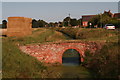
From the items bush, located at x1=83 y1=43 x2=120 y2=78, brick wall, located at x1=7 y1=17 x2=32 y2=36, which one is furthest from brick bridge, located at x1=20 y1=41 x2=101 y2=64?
brick wall, located at x1=7 y1=17 x2=32 y2=36

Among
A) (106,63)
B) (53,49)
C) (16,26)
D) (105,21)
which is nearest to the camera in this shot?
(106,63)

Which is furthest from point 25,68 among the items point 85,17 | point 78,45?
point 85,17

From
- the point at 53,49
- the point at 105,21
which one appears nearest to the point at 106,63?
the point at 53,49

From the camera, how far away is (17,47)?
72.1 feet

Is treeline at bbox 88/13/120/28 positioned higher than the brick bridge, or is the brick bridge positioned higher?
treeline at bbox 88/13/120/28

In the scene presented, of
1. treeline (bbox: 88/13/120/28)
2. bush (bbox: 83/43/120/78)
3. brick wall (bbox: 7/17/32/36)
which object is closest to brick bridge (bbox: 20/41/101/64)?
bush (bbox: 83/43/120/78)

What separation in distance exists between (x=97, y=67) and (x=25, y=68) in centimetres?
763

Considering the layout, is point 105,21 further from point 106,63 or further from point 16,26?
point 106,63

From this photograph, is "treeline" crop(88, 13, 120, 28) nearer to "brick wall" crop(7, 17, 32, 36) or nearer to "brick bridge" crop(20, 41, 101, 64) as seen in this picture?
"brick wall" crop(7, 17, 32, 36)

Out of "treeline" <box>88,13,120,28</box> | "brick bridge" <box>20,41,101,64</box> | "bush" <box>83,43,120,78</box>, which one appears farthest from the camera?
"treeline" <box>88,13,120,28</box>

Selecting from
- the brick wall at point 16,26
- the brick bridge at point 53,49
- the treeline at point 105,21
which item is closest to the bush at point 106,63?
the brick bridge at point 53,49

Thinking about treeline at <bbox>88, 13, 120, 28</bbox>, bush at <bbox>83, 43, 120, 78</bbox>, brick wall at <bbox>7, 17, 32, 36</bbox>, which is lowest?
bush at <bbox>83, 43, 120, 78</bbox>

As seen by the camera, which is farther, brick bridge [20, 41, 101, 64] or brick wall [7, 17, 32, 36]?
brick wall [7, 17, 32, 36]

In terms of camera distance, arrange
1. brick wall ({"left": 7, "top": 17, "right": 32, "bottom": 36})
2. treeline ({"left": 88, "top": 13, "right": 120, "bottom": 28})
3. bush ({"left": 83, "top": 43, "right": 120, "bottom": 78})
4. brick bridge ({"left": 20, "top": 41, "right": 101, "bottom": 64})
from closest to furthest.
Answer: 1. bush ({"left": 83, "top": 43, "right": 120, "bottom": 78})
2. brick bridge ({"left": 20, "top": 41, "right": 101, "bottom": 64})
3. brick wall ({"left": 7, "top": 17, "right": 32, "bottom": 36})
4. treeline ({"left": 88, "top": 13, "right": 120, "bottom": 28})
